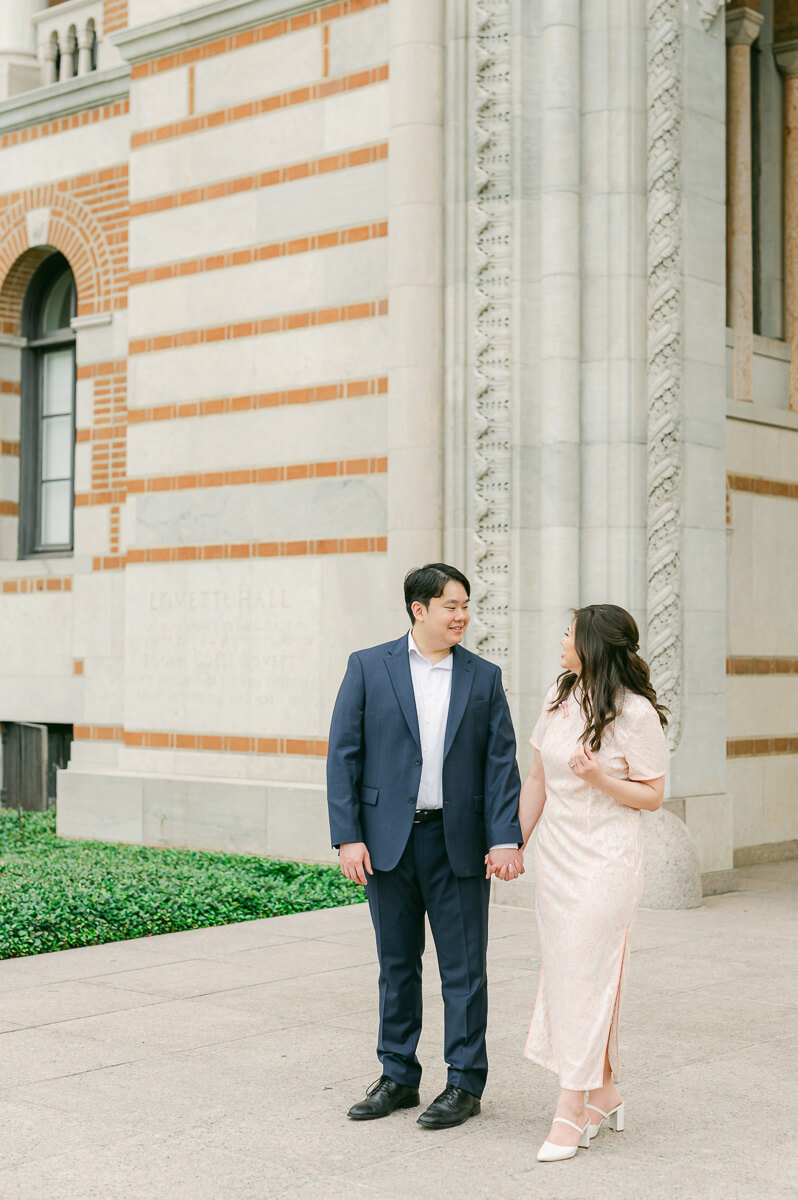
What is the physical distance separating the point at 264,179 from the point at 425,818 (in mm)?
7722

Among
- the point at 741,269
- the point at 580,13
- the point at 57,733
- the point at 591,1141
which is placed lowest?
the point at 591,1141

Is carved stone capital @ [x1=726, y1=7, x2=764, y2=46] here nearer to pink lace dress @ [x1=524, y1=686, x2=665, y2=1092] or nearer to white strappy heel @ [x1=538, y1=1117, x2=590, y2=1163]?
pink lace dress @ [x1=524, y1=686, x2=665, y2=1092]

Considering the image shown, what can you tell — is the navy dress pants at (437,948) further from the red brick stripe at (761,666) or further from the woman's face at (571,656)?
the red brick stripe at (761,666)

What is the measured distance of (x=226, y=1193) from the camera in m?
4.41

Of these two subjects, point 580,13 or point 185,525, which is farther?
point 185,525

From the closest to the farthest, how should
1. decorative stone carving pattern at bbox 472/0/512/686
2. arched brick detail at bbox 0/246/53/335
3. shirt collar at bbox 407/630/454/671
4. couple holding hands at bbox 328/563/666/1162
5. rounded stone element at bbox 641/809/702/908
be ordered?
1. couple holding hands at bbox 328/563/666/1162
2. shirt collar at bbox 407/630/454/671
3. rounded stone element at bbox 641/809/702/908
4. decorative stone carving pattern at bbox 472/0/512/686
5. arched brick detail at bbox 0/246/53/335

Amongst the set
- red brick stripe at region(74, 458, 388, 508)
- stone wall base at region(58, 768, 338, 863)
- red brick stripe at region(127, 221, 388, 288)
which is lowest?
stone wall base at region(58, 768, 338, 863)

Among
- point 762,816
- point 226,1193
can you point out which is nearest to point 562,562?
point 762,816

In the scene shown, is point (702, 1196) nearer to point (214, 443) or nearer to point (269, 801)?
point (269, 801)

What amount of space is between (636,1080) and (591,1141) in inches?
28.8

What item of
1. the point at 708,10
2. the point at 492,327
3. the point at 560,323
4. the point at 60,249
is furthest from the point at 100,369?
the point at 708,10

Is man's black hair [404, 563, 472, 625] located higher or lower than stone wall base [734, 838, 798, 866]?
higher

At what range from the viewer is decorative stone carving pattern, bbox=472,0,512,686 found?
1008 cm

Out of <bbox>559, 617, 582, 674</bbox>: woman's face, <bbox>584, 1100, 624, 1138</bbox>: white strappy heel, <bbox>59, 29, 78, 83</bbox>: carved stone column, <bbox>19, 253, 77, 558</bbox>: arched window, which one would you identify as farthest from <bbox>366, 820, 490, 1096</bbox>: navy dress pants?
<bbox>59, 29, 78, 83</bbox>: carved stone column
